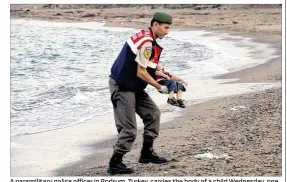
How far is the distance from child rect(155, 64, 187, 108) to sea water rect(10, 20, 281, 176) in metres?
1.78

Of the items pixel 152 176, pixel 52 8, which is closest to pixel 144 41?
pixel 152 176

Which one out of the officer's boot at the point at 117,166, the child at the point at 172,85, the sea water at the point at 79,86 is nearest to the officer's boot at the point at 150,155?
the officer's boot at the point at 117,166

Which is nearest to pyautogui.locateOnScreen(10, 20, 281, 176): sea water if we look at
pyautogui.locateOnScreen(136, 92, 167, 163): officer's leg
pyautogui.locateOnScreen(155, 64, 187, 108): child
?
pyautogui.locateOnScreen(136, 92, 167, 163): officer's leg

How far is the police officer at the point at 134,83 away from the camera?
608 centimetres

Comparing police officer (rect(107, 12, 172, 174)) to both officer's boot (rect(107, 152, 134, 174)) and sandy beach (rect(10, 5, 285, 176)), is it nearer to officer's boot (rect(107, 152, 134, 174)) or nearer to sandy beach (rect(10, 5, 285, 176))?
officer's boot (rect(107, 152, 134, 174))

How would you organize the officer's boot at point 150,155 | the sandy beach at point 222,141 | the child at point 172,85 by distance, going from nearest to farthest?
the child at point 172,85 < the sandy beach at point 222,141 < the officer's boot at point 150,155

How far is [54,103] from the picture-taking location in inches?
→ 470

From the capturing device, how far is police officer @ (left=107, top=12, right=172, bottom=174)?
608cm

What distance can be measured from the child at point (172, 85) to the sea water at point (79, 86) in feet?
5.85

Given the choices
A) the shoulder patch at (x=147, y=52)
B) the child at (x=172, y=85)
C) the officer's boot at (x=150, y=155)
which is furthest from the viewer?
the officer's boot at (x=150, y=155)

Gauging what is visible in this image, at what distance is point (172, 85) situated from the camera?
6.25 metres

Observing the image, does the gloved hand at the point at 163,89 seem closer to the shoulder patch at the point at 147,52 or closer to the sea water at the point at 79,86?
the shoulder patch at the point at 147,52

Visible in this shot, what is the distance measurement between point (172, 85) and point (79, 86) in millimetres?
8314
